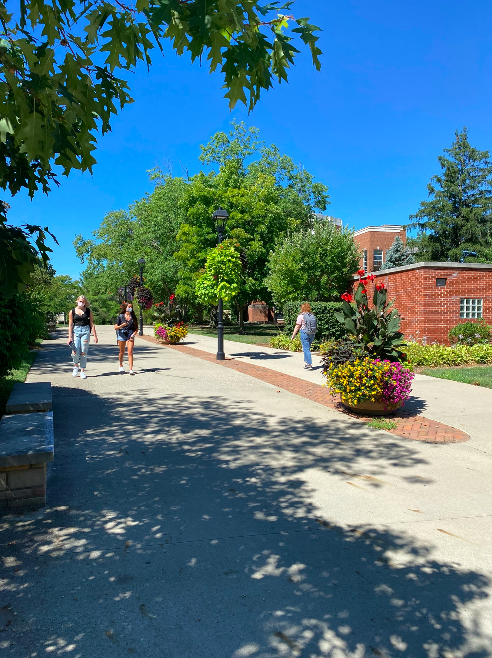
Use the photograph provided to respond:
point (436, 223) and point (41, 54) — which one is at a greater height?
point (436, 223)

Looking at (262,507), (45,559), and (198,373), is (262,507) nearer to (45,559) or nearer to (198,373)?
(45,559)

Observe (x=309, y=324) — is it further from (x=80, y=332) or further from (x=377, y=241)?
(x=377, y=241)

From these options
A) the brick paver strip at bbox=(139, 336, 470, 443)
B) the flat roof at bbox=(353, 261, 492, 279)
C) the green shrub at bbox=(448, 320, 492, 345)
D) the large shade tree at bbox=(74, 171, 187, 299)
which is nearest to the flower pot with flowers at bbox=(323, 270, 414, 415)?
the brick paver strip at bbox=(139, 336, 470, 443)

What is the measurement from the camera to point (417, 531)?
3.77m

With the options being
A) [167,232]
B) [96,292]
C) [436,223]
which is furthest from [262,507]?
[96,292]

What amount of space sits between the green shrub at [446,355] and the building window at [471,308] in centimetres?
238

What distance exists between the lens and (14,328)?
261 inches

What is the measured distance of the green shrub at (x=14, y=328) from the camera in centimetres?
655

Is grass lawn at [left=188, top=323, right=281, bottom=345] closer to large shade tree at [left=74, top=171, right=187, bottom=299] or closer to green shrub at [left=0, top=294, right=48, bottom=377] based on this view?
large shade tree at [left=74, top=171, right=187, bottom=299]

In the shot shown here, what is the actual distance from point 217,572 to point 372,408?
4783mm

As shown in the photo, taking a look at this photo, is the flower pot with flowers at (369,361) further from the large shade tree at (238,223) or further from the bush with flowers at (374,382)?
the large shade tree at (238,223)

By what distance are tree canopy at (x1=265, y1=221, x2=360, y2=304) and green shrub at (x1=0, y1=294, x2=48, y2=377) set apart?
15.3 metres

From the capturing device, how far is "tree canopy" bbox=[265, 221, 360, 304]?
21.7m

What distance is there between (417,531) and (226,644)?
1.87 meters
